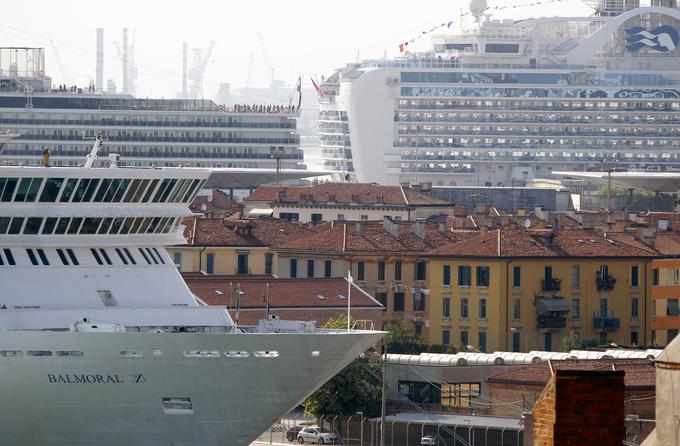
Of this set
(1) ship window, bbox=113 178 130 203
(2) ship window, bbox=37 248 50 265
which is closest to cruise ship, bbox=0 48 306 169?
(1) ship window, bbox=113 178 130 203

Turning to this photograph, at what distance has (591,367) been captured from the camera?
49.1m

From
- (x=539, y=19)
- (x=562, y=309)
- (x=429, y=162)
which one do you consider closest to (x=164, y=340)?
(x=562, y=309)

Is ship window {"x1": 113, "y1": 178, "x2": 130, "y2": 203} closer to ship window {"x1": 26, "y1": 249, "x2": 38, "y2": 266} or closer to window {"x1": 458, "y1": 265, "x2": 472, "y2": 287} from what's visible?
ship window {"x1": 26, "y1": 249, "x2": 38, "y2": 266}

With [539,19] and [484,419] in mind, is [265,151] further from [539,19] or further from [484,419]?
[484,419]

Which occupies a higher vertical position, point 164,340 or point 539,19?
point 539,19

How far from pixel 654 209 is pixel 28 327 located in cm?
11980

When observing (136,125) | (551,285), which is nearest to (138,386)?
(551,285)

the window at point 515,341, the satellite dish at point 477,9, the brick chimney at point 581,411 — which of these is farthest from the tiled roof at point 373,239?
the satellite dish at point 477,9

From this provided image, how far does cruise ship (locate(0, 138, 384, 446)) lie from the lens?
37562mm

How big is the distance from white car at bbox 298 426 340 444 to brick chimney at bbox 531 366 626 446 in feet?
127

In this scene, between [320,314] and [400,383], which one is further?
[320,314]

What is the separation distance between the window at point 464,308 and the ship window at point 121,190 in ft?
107

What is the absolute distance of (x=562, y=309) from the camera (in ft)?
233

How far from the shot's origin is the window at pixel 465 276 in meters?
72.2
